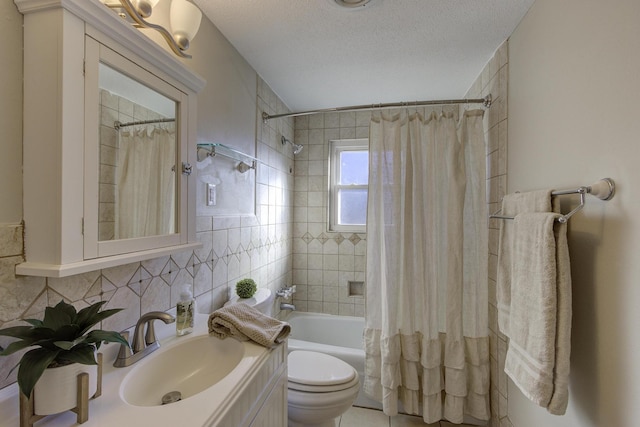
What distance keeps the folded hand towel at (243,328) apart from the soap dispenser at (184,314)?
0.10m

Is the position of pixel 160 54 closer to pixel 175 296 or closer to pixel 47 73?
pixel 47 73

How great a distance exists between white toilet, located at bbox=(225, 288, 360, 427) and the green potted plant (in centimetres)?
95

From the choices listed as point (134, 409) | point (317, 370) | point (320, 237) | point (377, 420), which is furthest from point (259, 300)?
point (320, 237)

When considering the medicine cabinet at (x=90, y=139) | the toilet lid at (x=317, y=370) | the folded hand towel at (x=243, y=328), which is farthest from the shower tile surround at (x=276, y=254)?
the toilet lid at (x=317, y=370)

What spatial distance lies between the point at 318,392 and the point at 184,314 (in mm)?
811

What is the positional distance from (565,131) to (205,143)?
152cm

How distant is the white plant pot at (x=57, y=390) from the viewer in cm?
61

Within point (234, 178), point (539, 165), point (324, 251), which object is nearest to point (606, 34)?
point (539, 165)

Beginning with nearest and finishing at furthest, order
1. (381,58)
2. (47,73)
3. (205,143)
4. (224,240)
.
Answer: (47,73), (205,143), (224,240), (381,58)

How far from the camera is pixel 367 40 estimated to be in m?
1.63

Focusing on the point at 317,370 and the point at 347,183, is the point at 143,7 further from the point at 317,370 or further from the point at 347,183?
the point at 347,183

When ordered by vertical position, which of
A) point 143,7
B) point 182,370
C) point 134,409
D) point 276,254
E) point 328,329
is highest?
point 143,7

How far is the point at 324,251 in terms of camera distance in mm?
2848

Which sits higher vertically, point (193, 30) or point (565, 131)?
point (193, 30)
